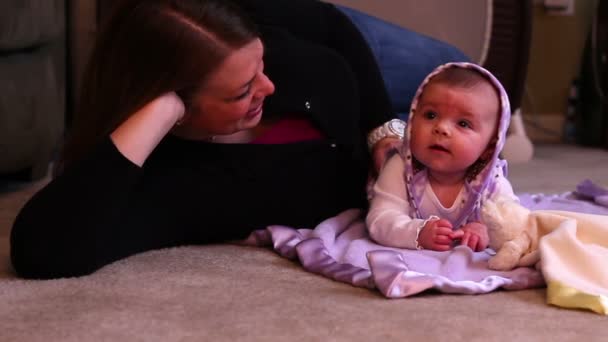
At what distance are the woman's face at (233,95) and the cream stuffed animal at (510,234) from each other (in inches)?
12.7

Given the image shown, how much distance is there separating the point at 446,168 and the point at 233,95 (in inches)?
11.8

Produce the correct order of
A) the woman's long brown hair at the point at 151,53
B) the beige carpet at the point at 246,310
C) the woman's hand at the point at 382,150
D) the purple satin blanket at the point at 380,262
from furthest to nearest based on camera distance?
the woman's hand at the point at 382,150
the woman's long brown hair at the point at 151,53
the purple satin blanket at the point at 380,262
the beige carpet at the point at 246,310

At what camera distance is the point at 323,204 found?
1261mm

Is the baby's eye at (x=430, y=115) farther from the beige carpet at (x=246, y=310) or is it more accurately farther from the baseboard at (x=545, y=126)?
the baseboard at (x=545, y=126)

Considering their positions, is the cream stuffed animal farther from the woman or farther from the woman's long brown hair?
the woman's long brown hair

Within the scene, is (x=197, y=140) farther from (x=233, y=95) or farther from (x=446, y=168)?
(x=446, y=168)

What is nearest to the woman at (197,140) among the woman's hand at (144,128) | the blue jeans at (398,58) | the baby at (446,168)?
the woman's hand at (144,128)

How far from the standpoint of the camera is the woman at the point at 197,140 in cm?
98

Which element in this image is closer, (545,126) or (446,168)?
(446,168)

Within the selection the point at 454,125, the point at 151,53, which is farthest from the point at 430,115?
the point at 151,53

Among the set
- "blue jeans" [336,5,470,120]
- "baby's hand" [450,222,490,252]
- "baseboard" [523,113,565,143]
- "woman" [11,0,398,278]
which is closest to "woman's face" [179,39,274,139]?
"woman" [11,0,398,278]

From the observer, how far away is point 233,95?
3.47ft

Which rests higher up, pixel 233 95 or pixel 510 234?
pixel 233 95

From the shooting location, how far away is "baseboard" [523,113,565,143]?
2.97 m
